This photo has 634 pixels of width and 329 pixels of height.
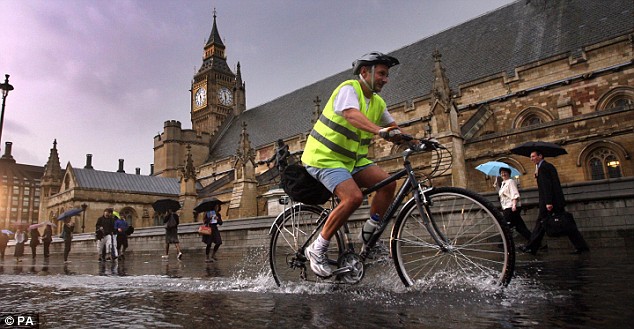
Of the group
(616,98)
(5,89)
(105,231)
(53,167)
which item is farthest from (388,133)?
(53,167)

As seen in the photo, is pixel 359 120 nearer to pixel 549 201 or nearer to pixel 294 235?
pixel 294 235

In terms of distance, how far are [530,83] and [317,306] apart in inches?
782

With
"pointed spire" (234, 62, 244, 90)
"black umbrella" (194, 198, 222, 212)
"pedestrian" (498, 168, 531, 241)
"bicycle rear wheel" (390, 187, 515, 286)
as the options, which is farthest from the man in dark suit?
"pointed spire" (234, 62, 244, 90)

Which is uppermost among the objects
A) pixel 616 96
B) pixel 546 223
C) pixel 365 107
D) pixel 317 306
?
pixel 616 96

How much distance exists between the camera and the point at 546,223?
6336mm

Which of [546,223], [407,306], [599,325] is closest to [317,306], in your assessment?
[407,306]

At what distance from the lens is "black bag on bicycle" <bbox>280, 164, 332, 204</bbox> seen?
11.3 ft

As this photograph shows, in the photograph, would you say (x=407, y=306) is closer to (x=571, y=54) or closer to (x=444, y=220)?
(x=444, y=220)

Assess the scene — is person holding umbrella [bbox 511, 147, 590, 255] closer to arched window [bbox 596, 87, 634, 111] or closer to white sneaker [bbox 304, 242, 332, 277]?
white sneaker [bbox 304, 242, 332, 277]

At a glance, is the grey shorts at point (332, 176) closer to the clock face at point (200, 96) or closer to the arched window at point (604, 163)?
the arched window at point (604, 163)

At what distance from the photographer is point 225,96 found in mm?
58219

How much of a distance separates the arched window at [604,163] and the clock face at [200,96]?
165ft

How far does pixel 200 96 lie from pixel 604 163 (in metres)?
52.5

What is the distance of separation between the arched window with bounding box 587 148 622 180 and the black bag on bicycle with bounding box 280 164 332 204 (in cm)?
1452
